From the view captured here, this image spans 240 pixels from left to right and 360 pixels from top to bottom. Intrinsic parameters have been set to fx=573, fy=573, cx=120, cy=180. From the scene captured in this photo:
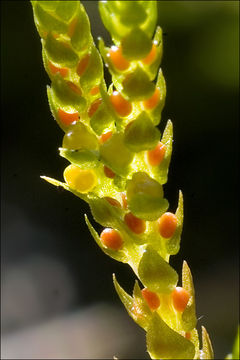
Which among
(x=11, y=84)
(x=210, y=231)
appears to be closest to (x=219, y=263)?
(x=210, y=231)

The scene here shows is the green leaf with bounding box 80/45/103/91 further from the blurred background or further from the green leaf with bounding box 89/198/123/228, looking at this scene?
the blurred background

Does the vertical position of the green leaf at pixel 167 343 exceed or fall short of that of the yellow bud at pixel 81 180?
it falls short

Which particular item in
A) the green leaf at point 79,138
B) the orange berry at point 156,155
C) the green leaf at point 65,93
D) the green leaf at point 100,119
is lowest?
the orange berry at point 156,155

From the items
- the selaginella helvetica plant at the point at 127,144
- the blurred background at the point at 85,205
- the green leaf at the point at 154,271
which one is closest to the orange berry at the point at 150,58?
the selaginella helvetica plant at the point at 127,144

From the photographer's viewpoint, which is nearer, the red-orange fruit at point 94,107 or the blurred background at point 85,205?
the red-orange fruit at point 94,107

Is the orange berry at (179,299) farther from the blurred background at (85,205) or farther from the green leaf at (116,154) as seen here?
the blurred background at (85,205)

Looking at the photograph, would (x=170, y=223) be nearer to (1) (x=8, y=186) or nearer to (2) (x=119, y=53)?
(2) (x=119, y=53)

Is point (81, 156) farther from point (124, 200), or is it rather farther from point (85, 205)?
point (85, 205)
